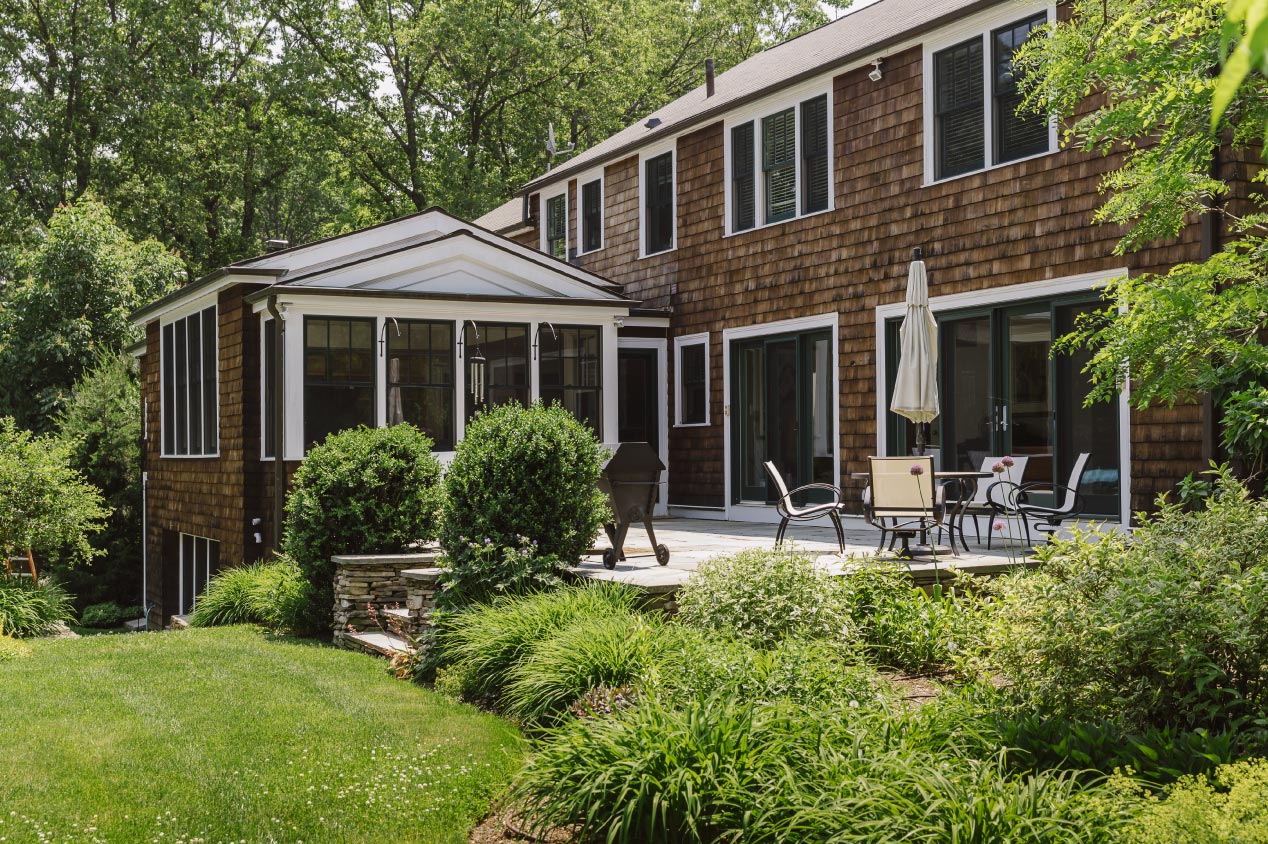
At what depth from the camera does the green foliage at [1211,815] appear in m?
3.07

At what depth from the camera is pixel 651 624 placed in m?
6.55

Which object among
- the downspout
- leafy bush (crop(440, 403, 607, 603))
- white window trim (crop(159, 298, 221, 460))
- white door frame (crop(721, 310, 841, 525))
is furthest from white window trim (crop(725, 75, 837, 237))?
white window trim (crop(159, 298, 221, 460))

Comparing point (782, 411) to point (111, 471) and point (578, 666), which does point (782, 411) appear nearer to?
point (578, 666)

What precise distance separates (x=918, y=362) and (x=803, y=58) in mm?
6577

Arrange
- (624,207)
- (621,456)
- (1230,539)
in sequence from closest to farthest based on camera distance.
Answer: (1230,539)
(621,456)
(624,207)

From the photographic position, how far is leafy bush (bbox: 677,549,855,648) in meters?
6.24

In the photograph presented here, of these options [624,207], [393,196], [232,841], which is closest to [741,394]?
[624,207]

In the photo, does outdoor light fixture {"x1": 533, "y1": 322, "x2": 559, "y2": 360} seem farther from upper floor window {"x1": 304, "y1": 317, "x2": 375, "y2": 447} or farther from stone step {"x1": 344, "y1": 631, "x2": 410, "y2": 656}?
stone step {"x1": 344, "y1": 631, "x2": 410, "y2": 656}

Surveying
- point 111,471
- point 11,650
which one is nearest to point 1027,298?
point 11,650

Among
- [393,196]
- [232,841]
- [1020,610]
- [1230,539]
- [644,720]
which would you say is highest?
[393,196]

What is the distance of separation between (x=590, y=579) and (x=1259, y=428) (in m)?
4.60

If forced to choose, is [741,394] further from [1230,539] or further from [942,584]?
[1230,539]

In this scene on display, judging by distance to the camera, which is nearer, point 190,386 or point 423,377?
point 423,377

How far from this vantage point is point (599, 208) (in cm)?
1872
